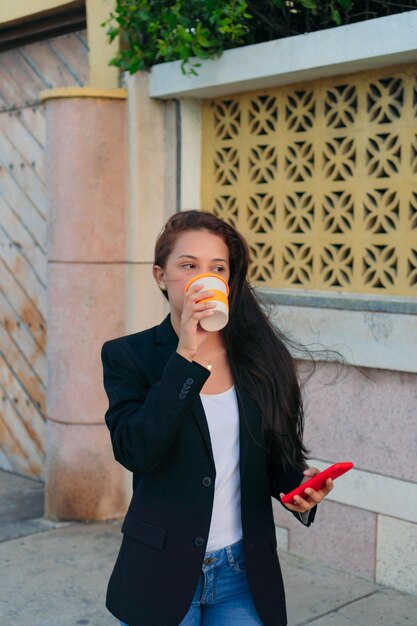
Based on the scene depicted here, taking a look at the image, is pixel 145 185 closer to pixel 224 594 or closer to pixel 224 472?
pixel 224 472

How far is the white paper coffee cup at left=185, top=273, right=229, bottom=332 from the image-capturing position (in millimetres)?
2288

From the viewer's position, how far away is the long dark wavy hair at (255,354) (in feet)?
8.63

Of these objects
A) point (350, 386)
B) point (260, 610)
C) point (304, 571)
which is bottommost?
point (304, 571)

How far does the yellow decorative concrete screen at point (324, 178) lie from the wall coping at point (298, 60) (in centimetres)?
12

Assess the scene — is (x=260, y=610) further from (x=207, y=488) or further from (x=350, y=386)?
(x=350, y=386)

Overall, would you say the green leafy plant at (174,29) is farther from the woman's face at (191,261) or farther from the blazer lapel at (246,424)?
the blazer lapel at (246,424)

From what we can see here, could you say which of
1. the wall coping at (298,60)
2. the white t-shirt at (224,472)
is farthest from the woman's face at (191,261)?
the wall coping at (298,60)

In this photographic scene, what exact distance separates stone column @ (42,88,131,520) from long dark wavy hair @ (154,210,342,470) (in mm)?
2713

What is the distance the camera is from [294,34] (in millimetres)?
4828

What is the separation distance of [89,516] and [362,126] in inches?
107

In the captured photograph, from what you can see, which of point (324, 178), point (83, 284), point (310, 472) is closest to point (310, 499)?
point (310, 472)

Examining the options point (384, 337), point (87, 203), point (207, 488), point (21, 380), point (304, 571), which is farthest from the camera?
point (21, 380)

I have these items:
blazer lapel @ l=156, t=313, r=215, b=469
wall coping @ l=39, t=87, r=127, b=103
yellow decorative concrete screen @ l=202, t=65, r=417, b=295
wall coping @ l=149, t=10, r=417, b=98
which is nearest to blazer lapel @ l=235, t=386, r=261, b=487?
blazer lapel @ l=156, t=313, r=215, b=469

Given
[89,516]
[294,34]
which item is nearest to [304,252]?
[294,34]
